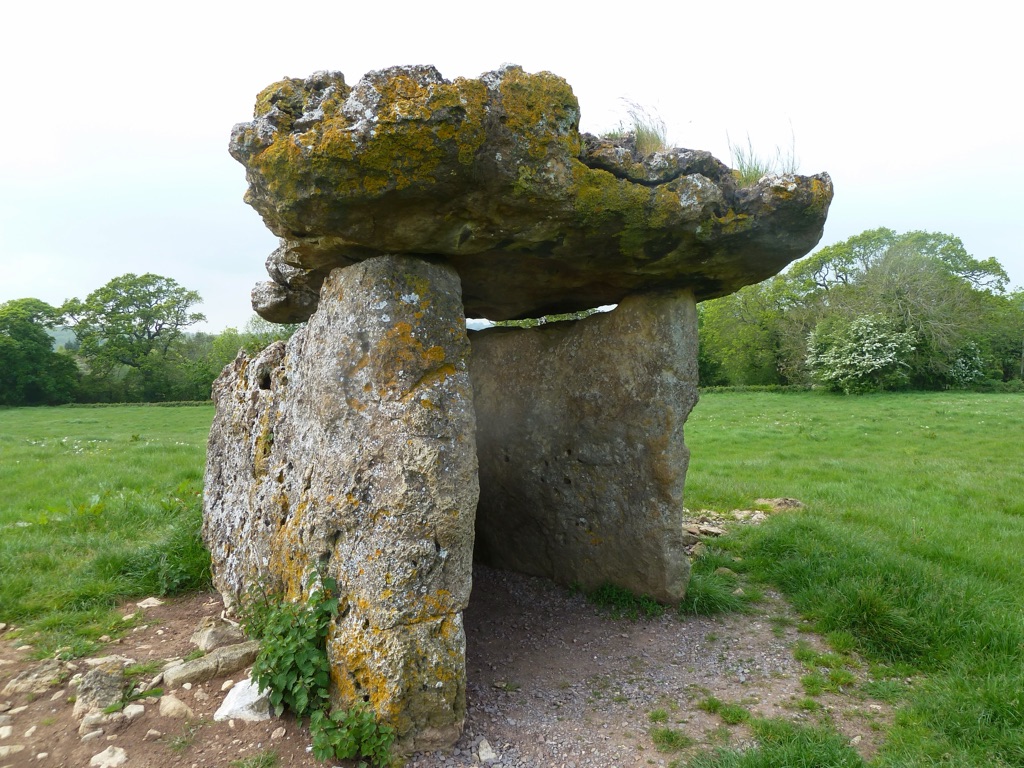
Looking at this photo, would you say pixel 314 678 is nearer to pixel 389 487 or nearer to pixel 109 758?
pixel 109 758

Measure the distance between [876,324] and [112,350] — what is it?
4360 centimetres

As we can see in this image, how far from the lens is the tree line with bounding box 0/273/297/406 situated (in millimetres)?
36969

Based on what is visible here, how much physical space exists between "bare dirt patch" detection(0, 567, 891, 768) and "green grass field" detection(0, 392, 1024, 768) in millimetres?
277

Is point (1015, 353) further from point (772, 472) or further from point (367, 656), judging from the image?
point (367, 656)

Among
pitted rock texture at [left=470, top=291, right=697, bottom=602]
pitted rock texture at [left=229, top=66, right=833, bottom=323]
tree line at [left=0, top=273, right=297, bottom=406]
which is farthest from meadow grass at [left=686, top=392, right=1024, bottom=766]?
tree line at [left=0, top=273, right=297, bottom=406]

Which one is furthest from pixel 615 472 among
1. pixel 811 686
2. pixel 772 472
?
pixel 772 472

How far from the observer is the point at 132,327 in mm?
45312

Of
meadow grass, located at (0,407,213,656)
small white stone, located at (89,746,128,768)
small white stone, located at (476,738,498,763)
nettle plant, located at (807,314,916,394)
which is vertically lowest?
small white stone, located at (476,738,498,763)

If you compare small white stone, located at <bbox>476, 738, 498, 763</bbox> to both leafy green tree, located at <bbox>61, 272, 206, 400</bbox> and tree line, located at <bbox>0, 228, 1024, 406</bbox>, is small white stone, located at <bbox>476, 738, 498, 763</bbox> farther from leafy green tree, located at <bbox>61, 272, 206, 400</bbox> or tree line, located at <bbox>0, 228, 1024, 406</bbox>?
leafy green tree, located at <bbox>61, 272, 206, 400</bbox>

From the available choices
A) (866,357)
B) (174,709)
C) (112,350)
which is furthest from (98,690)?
(112,350)

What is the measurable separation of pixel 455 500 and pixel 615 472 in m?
2.21

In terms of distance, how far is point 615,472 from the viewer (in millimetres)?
5680

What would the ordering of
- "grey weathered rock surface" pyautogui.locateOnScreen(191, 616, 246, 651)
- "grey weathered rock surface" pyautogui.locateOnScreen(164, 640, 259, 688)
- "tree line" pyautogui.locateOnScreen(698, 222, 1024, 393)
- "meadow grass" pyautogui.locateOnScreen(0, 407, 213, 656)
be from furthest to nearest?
"tree line" pyautogui.locateOnScreen(698, 222, 1024, 393) < "meadow grass" pyautogui.locateOnScreen(0, 407, 213, 656) < "grey weathered rock surface" pyautogui.locateOnScreen(191, 616, 246, 651) < "grey weathered rock surface" pyautogui.locateOnScreen(164, 640, 259, 688)

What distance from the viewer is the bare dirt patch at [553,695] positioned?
11.8ft
